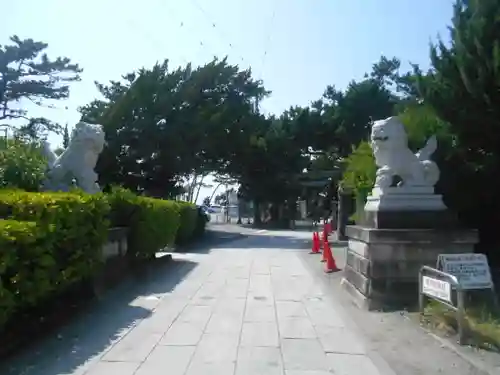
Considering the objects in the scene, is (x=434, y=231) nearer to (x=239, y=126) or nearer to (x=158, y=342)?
(x=158, y=342)

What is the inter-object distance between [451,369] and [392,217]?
153 inches

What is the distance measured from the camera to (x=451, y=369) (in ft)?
19.3

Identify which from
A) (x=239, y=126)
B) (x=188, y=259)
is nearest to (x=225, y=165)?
(x=239, y=126)

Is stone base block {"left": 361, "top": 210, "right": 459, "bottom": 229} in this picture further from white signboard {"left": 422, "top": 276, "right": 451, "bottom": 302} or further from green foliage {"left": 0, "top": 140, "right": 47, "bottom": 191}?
green foliage {"left": 0, "top": 140, "right": 47, "bottom": 191}

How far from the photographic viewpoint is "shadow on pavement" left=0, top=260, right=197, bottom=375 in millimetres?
5730

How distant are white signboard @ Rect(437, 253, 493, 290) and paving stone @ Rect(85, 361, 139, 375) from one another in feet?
14.2

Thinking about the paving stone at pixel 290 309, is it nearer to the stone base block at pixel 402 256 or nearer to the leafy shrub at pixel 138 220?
the stone base block at pixel 402 256

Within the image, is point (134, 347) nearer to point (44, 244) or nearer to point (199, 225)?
point (44, 244)

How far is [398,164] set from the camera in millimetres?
9820

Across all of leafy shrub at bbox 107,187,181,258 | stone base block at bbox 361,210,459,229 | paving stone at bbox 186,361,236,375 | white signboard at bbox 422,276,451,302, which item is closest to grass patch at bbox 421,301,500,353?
white signboard at bbox 422,276,451,302

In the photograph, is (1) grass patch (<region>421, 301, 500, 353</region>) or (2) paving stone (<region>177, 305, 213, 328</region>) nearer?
(1) grass patch (<region>421, 301, 500, 353</region>)

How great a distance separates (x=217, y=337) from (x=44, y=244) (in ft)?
7.71

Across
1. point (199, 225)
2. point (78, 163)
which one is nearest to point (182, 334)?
A: point (78, 163)

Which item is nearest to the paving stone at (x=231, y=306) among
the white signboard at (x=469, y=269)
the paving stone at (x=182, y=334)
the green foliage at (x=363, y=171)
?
the paving stone at (x=182, y=334)
